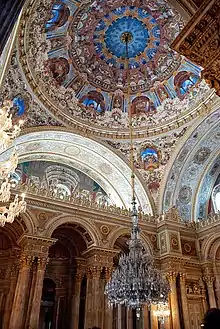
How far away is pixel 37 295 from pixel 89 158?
810cm

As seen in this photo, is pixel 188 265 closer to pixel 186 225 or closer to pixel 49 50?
pixel 186 225

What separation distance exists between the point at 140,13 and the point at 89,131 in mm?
6288

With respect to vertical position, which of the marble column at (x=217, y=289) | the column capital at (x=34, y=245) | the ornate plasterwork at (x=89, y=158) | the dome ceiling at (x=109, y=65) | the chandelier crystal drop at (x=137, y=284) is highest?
the dome ceiling at (x=109, y=65)

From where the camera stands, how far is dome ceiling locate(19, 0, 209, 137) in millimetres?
14328

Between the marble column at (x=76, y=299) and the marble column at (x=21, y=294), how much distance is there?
10.2ft

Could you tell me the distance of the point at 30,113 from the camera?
48.6ft

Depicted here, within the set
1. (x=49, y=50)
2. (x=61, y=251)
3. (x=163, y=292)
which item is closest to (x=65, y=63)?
(x=49, y=50)

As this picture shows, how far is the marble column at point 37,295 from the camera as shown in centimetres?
1059

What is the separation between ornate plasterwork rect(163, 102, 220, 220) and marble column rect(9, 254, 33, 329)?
7.88 metres

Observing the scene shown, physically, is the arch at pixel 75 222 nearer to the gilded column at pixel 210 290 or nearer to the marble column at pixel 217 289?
the gilded column at pixel 210 290

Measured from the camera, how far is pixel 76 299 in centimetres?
1365

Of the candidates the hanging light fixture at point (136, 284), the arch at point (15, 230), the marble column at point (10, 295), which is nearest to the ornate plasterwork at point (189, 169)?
the hanging light fixture at point (136, 284)

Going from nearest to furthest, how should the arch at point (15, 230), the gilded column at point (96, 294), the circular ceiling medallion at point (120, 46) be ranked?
the gilded column at point (96, 294), the arch at point (15, 230), the circular ceiling medallion at point (120, 46)

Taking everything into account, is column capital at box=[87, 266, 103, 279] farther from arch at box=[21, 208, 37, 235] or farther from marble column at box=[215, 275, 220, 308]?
marble column at box=[215, 275, 220, 308]
